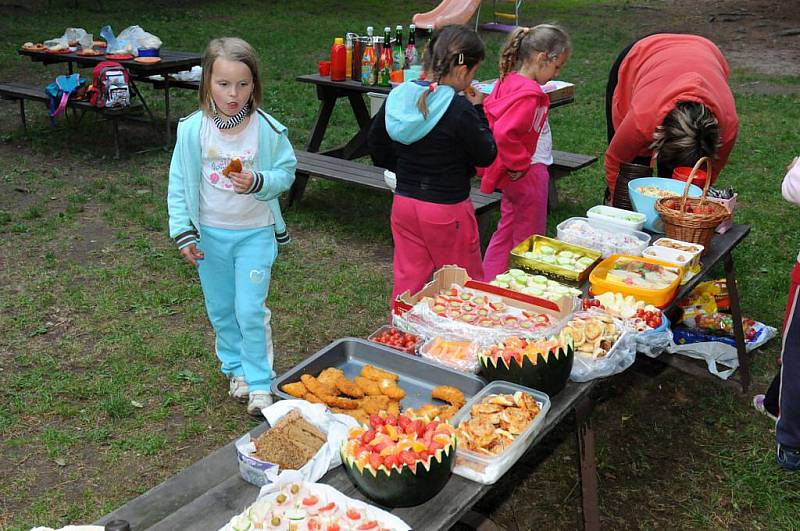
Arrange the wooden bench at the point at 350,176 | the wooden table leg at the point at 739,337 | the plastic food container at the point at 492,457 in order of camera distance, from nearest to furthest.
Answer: the plastic food container at the point at 492,457 < the wooden table leg at the point at 739,337 < the wooden bench at the point at 350,176

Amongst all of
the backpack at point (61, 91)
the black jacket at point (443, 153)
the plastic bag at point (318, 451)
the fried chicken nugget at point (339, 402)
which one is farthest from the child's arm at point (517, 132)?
the backpack at point (61, 91)

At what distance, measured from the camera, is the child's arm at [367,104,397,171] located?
3885 millimetres

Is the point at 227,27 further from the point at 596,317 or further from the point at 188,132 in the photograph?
the point at 596,317

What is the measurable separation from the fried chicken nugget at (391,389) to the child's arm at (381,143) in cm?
161

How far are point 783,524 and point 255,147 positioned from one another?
9.61 ft

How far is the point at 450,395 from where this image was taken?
253 centimetres

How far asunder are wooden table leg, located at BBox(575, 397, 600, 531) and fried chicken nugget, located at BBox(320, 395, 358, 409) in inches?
32.3

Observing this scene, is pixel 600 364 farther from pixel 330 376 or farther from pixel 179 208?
pixel 179 208

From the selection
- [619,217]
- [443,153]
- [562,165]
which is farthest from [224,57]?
[562,165]

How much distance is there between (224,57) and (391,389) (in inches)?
64.5

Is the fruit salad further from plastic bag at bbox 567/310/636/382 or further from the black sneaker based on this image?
the black sneaker

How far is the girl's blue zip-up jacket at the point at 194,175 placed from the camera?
135 inches

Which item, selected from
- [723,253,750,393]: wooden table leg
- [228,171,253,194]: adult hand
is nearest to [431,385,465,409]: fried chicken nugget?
[228,171,253,194]: adult hand

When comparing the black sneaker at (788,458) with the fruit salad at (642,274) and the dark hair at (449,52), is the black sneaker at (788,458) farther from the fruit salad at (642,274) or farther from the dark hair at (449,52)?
the dark hair at (449,52)
